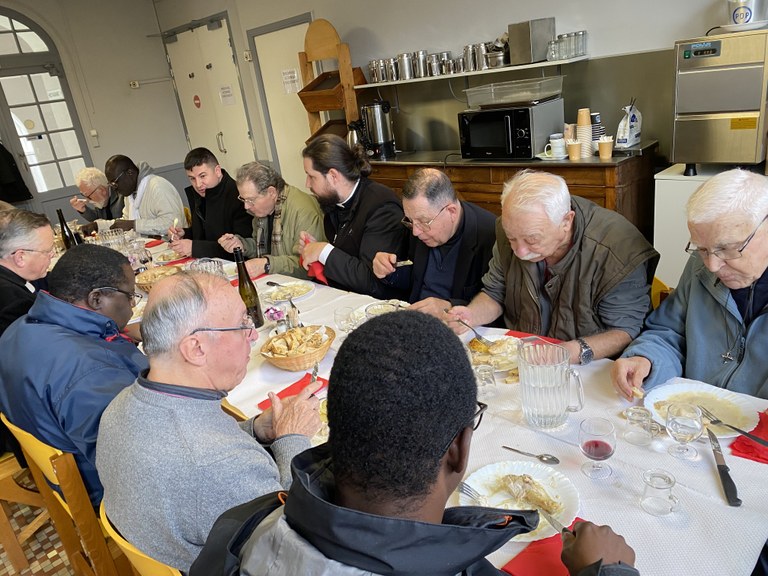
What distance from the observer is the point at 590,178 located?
383cm

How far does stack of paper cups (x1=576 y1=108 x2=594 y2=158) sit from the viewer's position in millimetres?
3961

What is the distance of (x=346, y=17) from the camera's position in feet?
18.6

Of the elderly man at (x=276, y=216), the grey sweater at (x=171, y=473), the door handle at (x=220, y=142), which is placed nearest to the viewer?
the grey sweater at (x=171, y=473)

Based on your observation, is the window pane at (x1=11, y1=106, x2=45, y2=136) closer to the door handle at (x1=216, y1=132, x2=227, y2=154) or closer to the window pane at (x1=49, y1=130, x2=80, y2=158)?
the window pane at (x1=49, y1=130, x2=80, y2=158)

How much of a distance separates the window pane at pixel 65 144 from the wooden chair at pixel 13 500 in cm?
605

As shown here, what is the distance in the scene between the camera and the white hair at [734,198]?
1.46 meters

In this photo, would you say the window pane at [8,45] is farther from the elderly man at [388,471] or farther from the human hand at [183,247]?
the elderly man at [388,471]

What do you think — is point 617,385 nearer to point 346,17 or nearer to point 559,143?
point 559,143

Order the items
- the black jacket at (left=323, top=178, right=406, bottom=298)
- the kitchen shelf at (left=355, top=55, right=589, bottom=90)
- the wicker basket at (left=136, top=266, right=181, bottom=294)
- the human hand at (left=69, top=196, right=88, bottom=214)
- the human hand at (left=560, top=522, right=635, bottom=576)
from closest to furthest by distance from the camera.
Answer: the human hand at (left=560, top=522, right=635, bottom=576) → the black jacket at (left=323, top=178, right=406, bottom=298) → the wicker basket at (left=136, top=266, right=181, bottom=294) → the kitchen shelf at (left=355, top=55, right=589, bottom=90) → the human hand at (left=69, top=196, right=88, bottom=214)

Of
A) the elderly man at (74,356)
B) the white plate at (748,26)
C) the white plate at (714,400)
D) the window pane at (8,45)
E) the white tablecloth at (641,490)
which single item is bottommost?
the white tablecloth at (641,490)

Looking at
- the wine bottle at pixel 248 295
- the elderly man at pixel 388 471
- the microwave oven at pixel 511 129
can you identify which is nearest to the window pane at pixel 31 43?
the microwave oven at pixel 511 129

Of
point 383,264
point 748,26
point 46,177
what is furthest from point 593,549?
point 46,177

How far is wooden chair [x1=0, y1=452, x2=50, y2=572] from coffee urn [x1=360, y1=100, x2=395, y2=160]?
4.00m

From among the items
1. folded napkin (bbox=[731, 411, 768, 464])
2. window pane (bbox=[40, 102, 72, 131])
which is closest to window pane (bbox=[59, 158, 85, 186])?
window pane (bbox=[40, 102, 72, 131])
